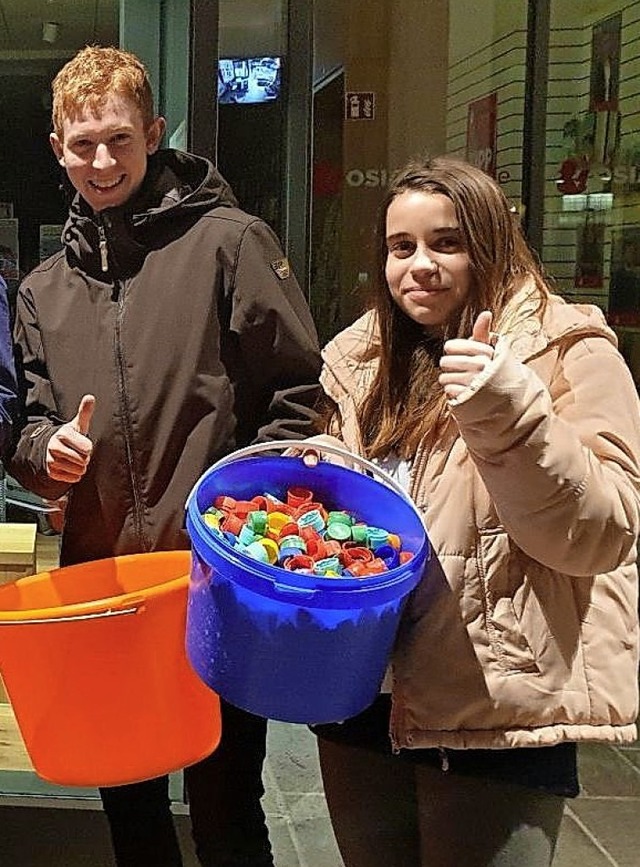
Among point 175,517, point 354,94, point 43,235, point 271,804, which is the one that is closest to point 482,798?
point 175,517

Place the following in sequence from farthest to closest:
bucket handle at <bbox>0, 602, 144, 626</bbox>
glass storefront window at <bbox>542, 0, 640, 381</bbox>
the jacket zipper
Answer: glass storefront window at <bbox>542, 0, 640, 381</bbox>
the jacket zipper
bucket handle at <bbox>0, 602, 144, 626</bbox>

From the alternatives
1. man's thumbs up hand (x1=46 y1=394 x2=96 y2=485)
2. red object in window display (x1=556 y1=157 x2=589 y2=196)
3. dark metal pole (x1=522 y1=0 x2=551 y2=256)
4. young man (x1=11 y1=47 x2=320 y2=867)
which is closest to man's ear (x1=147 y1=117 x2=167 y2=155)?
young man (x1=11 y1=47 x2=320 y2=867)

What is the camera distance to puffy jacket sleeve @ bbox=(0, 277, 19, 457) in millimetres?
1845

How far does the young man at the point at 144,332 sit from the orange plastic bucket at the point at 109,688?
0.17 m

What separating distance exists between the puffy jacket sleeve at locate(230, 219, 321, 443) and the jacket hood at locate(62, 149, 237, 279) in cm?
11

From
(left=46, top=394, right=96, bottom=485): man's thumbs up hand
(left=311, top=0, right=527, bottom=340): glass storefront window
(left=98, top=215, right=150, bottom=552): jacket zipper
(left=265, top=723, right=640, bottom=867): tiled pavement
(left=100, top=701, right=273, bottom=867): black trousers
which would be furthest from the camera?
(left=311, top=0, right=527, bottom=340): glass storefront window

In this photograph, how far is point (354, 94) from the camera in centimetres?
448

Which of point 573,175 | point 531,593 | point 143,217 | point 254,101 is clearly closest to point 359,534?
point 531,593

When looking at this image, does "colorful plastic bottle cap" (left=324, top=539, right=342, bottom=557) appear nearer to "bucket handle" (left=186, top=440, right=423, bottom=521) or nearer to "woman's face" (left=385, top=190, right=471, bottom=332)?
"bucket handle" (left=186, top=440, right=423, bottom=521)

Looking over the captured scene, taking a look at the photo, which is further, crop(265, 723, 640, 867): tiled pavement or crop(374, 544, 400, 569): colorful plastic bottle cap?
crop(265, 723, 640, 867): tiled pavement

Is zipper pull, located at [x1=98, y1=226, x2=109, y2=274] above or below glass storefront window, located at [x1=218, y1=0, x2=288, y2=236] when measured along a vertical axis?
below

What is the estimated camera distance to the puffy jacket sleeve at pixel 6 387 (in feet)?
6.05

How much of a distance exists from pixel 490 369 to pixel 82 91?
917 millimetres

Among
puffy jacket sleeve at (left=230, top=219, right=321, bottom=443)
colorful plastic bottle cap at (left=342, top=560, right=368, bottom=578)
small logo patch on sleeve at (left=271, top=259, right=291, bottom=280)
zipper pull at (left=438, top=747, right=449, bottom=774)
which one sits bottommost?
zipper pull at (left=438, top=747, right=449, bottom=774)
